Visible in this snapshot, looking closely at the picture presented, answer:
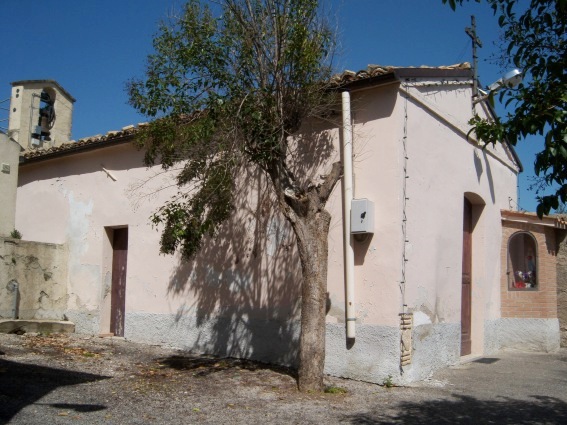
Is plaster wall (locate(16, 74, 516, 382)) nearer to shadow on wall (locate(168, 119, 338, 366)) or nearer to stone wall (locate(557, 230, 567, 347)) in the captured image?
shadow on wall (locate(168, 119, 338, 366))

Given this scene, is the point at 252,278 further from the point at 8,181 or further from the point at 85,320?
the point at 8,181

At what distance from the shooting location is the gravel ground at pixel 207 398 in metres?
6.13

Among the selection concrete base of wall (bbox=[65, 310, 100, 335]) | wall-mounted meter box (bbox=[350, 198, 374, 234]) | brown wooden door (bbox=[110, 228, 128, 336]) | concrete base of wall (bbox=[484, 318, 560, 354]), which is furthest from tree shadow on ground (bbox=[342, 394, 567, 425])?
concrete base of wall (bbox=[65, 310, 100, 335])

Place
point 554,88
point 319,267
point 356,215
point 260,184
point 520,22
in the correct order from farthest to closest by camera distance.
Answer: point 260,184
point 356,215
point 319,267
point 520,22
point 554,88

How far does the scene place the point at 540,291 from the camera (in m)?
11.0

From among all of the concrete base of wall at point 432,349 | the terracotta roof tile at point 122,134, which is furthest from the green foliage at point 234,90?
the concrete base of wall at point 432,349

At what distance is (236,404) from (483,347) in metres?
5.57

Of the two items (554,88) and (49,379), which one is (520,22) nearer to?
(554,88)

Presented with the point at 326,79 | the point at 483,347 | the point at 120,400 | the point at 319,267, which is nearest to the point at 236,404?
the point at 120,400

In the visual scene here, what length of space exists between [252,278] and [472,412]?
156 inches

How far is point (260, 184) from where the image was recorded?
9531 millimetres

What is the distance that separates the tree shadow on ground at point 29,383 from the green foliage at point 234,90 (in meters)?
2.05

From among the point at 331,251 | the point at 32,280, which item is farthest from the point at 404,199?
the point at 32,280

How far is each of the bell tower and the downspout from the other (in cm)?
873
